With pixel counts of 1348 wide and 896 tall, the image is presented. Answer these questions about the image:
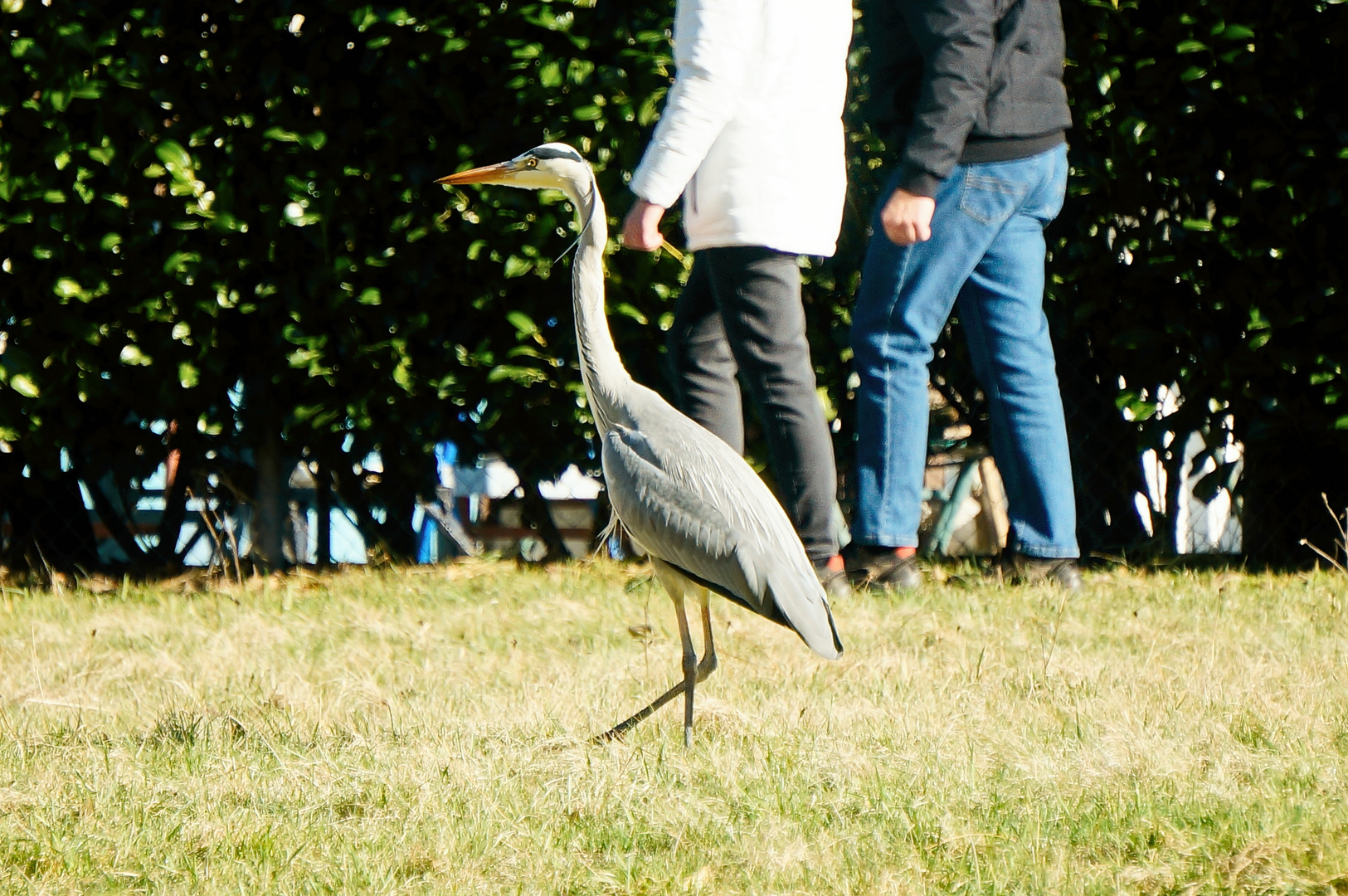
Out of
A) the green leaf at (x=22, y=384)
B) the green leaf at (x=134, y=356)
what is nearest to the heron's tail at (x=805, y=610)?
the green leaf at (x=134, y=356)

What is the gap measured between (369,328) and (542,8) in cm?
129

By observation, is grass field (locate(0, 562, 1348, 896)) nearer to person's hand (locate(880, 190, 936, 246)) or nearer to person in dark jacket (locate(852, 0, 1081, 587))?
person in dark jacket (locate(852, 0, 1081, 587))

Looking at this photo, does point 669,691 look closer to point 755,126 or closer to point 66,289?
point 755,126

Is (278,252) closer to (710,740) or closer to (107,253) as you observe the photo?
(107,253)

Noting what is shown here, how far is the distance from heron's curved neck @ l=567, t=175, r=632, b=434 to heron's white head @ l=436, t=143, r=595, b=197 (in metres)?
0.07

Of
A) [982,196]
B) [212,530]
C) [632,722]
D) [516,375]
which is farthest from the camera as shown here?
[212,530]

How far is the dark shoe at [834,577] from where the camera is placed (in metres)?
4.29

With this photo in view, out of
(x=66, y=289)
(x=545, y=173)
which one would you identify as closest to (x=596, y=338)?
(x=545, y=173)

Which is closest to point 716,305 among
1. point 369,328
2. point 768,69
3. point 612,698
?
point 768,69

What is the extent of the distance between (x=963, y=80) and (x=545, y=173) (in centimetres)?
137

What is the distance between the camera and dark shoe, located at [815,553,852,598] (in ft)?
14.1

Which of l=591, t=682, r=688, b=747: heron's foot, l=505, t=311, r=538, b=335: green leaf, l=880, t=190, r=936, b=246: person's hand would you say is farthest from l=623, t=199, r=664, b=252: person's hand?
l=591, t=682, r=688, b=747: heron's foot

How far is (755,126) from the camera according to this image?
4.02 meters

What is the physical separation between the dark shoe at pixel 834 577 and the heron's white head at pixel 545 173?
147cm
